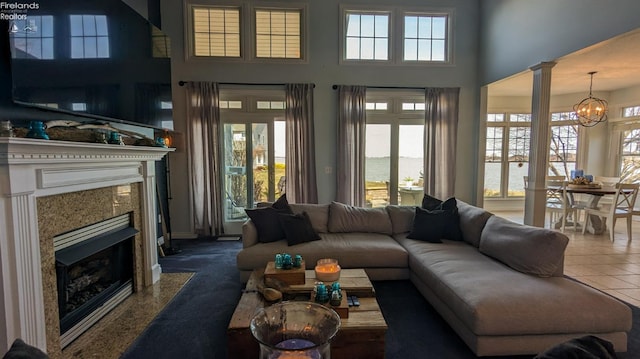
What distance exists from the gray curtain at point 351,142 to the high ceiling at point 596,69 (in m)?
2.39

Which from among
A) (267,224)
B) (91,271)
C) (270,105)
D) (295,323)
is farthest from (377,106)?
(295,323)

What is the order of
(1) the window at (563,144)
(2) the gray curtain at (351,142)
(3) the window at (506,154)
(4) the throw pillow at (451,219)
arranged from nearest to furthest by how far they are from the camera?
1. (4) the throw pillow at (451,219)
2. (2) the gray curtain at (351,142)
3. (1) the window at (563,144)
4. (3) the window at (506,154)

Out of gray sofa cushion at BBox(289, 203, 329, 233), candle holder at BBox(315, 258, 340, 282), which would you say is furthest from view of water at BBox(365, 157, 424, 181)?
candle holder at BBox(315, 258, 340, 282)

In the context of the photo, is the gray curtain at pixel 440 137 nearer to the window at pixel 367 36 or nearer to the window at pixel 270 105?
the window at pixel 367 36

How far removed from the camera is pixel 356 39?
5379 mm

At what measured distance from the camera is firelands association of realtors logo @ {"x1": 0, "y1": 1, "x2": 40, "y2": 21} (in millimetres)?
1899

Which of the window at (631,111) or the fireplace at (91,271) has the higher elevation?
the window at (631,111)

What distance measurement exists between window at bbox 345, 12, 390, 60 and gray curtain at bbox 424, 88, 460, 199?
114 cm

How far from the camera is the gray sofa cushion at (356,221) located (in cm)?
382

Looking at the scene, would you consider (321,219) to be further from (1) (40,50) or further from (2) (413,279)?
(1) (40,50)

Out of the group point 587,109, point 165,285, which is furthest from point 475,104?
point 165,285

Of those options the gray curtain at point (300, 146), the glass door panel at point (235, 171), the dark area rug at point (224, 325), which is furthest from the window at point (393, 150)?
the dark area rug at point (224, 325)

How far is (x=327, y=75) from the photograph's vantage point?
17.4ft

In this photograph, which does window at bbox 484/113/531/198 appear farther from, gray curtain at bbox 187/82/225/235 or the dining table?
gray curtain at bbox 187/82/225/235
